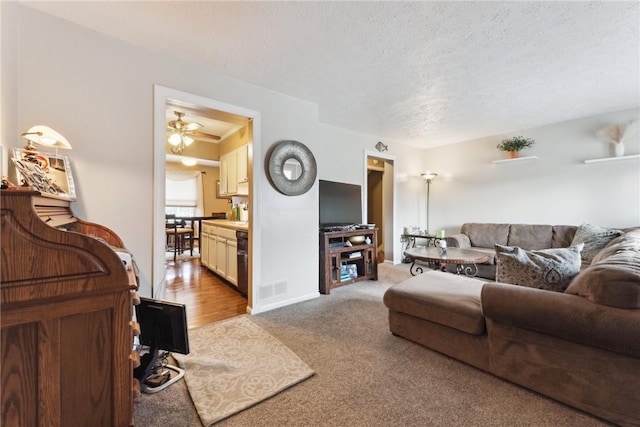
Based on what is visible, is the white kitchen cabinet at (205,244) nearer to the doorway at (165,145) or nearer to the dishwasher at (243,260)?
the dishwasher at (243,260)

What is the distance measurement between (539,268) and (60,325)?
2548 mm

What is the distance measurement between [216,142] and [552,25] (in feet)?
17.0

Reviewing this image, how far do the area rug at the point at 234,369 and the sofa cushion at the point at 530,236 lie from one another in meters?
4.07

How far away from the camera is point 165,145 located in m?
2.15

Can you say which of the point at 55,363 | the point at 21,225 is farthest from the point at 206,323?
the point at 21,225

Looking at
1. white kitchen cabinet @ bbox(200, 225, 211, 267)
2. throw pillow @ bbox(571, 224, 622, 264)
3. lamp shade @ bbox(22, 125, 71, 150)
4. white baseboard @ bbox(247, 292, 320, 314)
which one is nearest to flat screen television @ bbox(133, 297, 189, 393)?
white baseboard @ bbox(247, 292, 320, 314)

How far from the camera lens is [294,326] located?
2.39m

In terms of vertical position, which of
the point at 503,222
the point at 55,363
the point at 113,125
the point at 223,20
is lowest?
the point at 55,363

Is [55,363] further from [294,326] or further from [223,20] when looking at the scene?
[223,20]

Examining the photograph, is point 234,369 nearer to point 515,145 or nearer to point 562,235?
point 562,235

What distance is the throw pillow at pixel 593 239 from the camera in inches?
119

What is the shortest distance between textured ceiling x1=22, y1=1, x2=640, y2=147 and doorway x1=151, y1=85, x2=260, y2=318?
0.34 meters

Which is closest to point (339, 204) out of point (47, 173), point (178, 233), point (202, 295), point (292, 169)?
point (292, 169)

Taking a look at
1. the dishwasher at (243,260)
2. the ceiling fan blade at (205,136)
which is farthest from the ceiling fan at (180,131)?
the dishwasher at (243,260)
